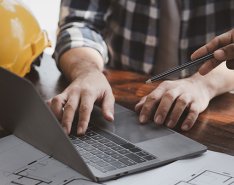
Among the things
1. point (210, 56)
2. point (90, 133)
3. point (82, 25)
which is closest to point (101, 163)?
point (90, 133)

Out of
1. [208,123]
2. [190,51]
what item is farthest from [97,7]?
[208,123]

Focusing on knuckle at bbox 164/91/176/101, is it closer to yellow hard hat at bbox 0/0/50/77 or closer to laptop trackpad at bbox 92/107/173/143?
laptop trackpad at bbox 92/107/173/143

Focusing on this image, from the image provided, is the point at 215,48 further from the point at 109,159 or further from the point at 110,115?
the point at 109,159

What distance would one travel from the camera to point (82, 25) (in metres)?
1.39

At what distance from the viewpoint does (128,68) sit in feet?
5.09

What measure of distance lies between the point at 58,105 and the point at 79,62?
288 mm

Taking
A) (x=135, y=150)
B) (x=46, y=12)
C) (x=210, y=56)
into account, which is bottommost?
(x=46, y=12)

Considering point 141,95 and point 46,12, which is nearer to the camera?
point 141,95

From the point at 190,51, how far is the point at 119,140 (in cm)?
73

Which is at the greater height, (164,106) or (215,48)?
(215,48)

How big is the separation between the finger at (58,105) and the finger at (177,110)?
0.20 meters

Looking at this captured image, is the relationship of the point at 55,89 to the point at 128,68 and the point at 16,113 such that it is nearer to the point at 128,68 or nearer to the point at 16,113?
the point at 16,113

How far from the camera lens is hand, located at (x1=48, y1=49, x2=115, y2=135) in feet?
2.85

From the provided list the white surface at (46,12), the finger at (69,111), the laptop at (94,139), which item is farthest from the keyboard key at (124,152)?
the white surface at (46,12)
